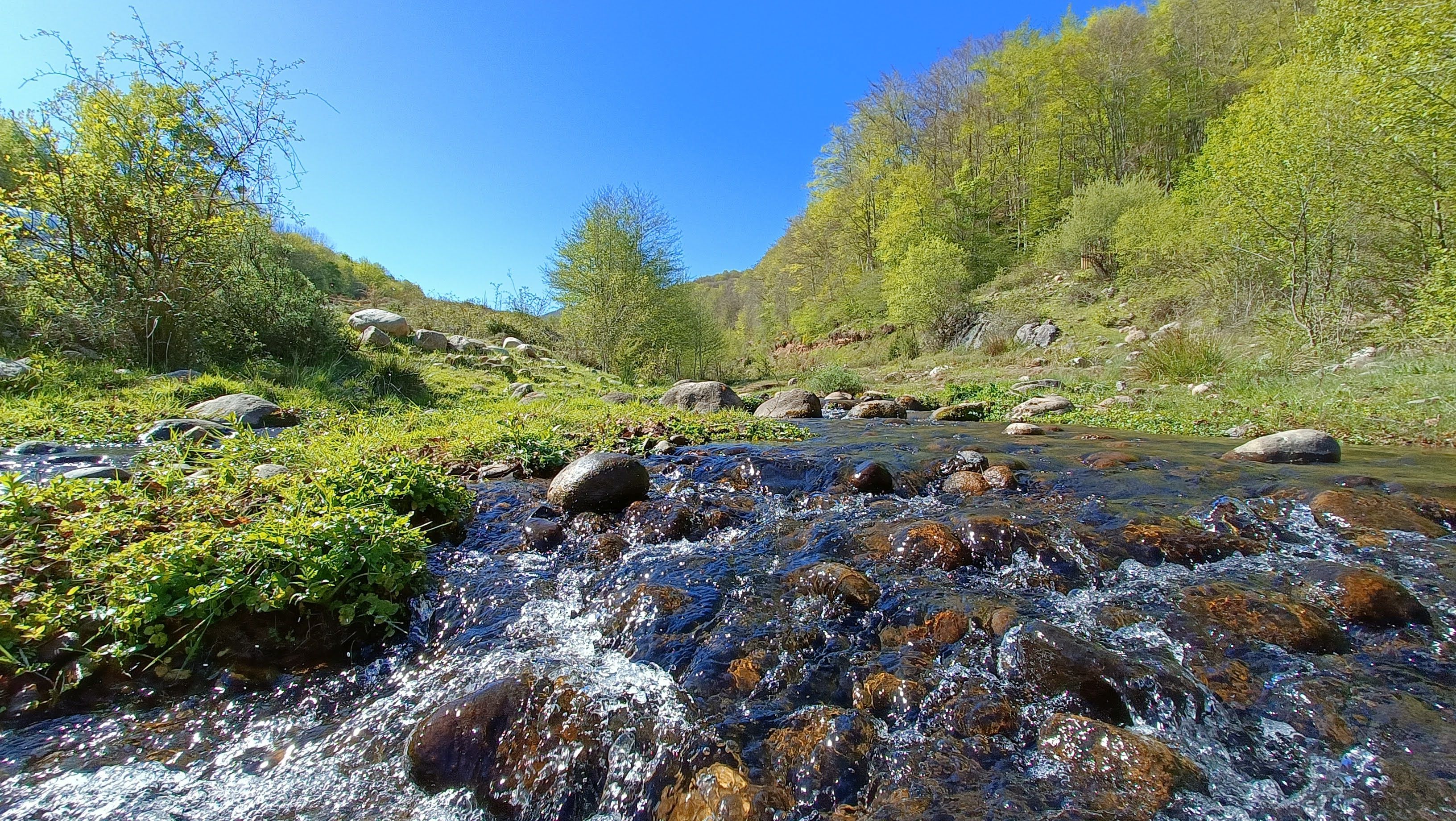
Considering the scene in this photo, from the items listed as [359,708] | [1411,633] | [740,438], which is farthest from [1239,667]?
[740,438]

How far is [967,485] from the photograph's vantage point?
506 cm

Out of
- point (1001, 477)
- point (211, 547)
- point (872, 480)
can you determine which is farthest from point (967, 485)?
point (211, 547)

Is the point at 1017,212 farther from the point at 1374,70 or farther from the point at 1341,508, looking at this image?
the point at 1341,508

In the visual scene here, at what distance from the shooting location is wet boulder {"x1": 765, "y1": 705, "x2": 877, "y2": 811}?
173cm

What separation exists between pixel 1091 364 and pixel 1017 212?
23652 mm

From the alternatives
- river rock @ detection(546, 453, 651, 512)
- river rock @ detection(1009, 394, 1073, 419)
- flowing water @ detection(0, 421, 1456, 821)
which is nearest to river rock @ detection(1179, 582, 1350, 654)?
flowing water @ detection(0, 421, 1456, 821)

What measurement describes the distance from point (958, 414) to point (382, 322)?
16.9 metres

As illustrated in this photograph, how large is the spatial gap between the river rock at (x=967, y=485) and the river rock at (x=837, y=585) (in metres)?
2.33

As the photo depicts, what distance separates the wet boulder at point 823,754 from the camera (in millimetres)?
1729

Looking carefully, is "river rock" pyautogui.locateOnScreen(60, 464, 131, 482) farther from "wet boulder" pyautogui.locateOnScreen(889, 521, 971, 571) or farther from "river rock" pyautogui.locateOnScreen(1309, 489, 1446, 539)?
"river rock" pyautogui.locateOnScreen(1309, 489, 1446, 539)

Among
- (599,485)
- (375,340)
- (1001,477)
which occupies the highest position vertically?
(375,340)

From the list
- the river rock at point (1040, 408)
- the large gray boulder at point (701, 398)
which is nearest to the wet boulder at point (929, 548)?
the large gray boulder at point (701, 398)

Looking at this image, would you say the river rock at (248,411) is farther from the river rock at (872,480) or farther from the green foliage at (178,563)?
the river rock at (872,480)

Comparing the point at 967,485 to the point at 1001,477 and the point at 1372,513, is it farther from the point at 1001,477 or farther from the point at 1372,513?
the point at 1372,513
